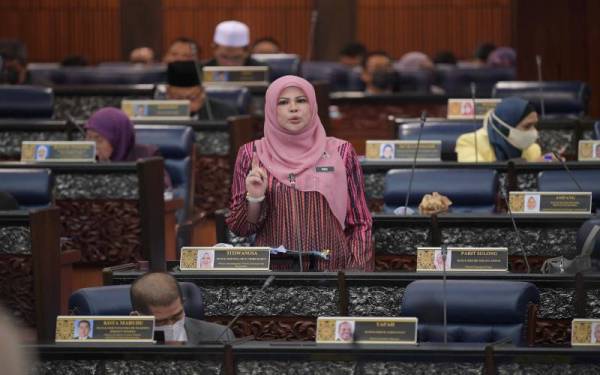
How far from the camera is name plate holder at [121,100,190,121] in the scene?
8.88 meters

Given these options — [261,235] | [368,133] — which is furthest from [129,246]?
[368,133]

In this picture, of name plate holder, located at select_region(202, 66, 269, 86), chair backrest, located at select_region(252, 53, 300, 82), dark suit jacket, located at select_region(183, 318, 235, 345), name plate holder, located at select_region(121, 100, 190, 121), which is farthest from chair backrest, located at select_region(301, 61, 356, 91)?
dark suit jacket, located at select_region(183, 318, 235, 345)

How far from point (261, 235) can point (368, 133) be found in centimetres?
620

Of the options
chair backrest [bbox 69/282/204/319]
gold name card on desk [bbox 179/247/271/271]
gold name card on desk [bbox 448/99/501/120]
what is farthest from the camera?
gold name card on desk [bbox 448/99/501/120]

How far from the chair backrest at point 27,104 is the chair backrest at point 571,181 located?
4.41 meters

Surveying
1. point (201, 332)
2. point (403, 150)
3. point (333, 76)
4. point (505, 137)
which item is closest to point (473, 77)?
point (333, 76)

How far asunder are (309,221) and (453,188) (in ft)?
5.30

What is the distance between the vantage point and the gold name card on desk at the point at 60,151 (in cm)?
709

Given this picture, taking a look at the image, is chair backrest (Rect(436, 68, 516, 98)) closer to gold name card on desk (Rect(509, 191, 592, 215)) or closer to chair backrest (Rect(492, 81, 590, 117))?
chair backrest (Rect(492, 81, 590, 117))

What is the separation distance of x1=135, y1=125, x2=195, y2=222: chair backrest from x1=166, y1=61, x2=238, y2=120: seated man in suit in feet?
3.29

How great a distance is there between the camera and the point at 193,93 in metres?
9.33

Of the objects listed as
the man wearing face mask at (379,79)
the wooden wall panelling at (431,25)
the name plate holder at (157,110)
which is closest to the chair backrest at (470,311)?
the name plate holder at (157,110)

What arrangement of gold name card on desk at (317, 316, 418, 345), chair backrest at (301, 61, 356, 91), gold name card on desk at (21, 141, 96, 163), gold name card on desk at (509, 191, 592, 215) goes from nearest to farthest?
gold name card on desk at (317, 316, 418, 345), gold name card on desk at (509, 191, 592, 215), gold name card on desk at (21, 141, 96, 163), chair backrest at (301, 61, 356, 91)

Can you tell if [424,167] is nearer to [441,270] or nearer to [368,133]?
[441,270]
